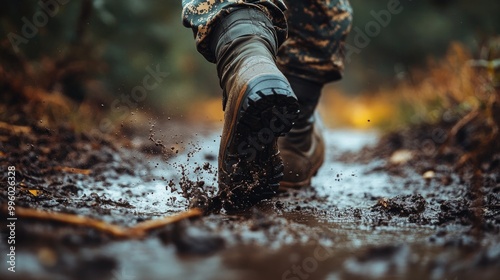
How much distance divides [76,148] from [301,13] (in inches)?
59.9

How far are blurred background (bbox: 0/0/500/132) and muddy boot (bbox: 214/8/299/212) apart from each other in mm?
2308

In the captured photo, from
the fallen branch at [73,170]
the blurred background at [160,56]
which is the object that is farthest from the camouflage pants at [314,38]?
the blurred background at [160,56]

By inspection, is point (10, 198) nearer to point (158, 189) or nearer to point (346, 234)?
point (158, 189)

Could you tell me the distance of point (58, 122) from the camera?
3705 mm

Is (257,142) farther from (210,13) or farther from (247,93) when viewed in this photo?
(210,13)

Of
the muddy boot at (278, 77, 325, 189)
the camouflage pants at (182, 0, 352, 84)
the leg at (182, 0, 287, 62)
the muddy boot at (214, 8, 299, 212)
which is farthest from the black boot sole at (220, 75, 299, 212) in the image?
the camouflage pants at (182, 0, 352, 84)

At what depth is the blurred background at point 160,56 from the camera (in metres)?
4.18

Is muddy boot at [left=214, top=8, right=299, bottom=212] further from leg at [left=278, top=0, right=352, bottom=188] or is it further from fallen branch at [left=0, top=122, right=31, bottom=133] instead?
fallen branch at [left=0, top=122, right=31, bottom=133]

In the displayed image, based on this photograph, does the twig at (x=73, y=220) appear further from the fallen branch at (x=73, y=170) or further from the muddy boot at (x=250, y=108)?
the fallen branch at (x=73, y=170)

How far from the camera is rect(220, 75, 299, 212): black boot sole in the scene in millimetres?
1572

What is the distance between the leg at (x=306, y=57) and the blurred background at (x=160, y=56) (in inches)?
70.2

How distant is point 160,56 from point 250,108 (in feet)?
23.8

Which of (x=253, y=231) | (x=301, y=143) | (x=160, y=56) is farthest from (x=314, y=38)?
(x=160, y=56)

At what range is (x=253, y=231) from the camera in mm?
1334
